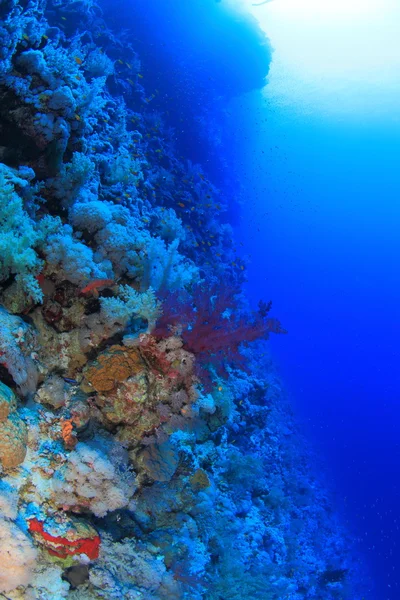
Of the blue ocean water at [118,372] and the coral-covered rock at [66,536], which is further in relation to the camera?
the blue ocean water at [118,372]

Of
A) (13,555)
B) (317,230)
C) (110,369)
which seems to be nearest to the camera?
(13,555)

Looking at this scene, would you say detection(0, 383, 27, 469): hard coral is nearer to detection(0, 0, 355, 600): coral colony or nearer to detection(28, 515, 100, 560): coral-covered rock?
detection(0, 0, 355, 600): coral colony

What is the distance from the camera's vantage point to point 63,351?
13.6 ft

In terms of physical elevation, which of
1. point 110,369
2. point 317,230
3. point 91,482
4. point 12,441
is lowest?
point 12,441

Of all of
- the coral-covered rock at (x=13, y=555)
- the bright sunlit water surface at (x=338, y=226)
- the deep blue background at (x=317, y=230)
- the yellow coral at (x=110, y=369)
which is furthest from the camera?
the bright sunlit water surface at (x=338, y=226)

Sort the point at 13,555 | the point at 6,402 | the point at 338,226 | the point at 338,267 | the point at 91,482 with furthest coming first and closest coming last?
the point at 338,267, the point at 338,226, the point at 91,482, the point at 6,402, the point at 13,555

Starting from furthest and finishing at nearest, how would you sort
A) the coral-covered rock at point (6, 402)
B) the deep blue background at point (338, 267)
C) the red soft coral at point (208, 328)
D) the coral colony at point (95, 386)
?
the deep blue background at point (338, 267) < the red soft coral at point (208, 328) < the coral colony at point (95, 386) < the coral-covered rock at point (6, 402)

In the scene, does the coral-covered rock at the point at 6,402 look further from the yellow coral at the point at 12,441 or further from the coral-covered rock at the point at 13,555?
the coral-covered rock at the point at 13,555

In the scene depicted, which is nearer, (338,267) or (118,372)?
(118,372)

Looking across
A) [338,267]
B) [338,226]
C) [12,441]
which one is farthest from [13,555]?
[338,267]

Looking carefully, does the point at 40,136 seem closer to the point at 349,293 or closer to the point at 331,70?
the point at 331,70

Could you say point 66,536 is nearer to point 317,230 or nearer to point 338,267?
point 338,267

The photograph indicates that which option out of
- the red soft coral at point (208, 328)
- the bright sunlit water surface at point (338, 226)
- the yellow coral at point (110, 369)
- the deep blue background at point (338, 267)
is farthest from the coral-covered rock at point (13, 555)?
the deep blue background at point (338, 267)

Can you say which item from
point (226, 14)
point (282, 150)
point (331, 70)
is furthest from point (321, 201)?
point (226, 14)
